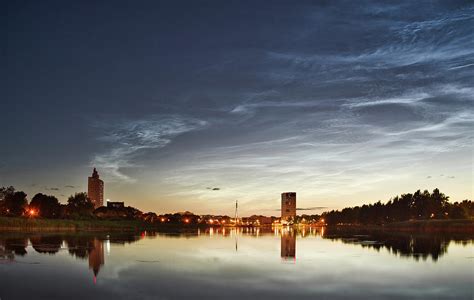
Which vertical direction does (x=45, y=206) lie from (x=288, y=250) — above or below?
above

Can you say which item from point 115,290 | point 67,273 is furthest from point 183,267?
point 115,290

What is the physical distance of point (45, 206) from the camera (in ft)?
557

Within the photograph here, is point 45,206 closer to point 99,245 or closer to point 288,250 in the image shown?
point 99,245

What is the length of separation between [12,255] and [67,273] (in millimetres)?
13806

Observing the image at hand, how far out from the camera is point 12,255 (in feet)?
138

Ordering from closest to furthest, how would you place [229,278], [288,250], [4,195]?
[229,278], [288,250], [4,195]

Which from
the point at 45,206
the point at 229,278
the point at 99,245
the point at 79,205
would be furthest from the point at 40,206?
the point at 229,278

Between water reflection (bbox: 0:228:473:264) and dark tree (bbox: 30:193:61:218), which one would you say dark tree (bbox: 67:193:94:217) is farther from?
water reflection (bbox: 0:228:473:264)

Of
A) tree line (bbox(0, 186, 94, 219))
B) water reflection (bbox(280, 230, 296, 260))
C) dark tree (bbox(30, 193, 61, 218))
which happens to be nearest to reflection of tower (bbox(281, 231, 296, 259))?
water reflection (bbox(280, 230, 296, 260))

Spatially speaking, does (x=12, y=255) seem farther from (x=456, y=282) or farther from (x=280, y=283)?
(x=456, y=282)

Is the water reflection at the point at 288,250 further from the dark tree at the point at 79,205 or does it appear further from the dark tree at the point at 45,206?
the dark tree at the point at 79,205

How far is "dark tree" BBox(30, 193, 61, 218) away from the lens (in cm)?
16962

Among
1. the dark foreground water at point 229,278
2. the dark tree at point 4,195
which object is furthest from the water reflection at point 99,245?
the dark tree at point 4,195

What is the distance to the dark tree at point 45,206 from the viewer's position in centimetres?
16962
